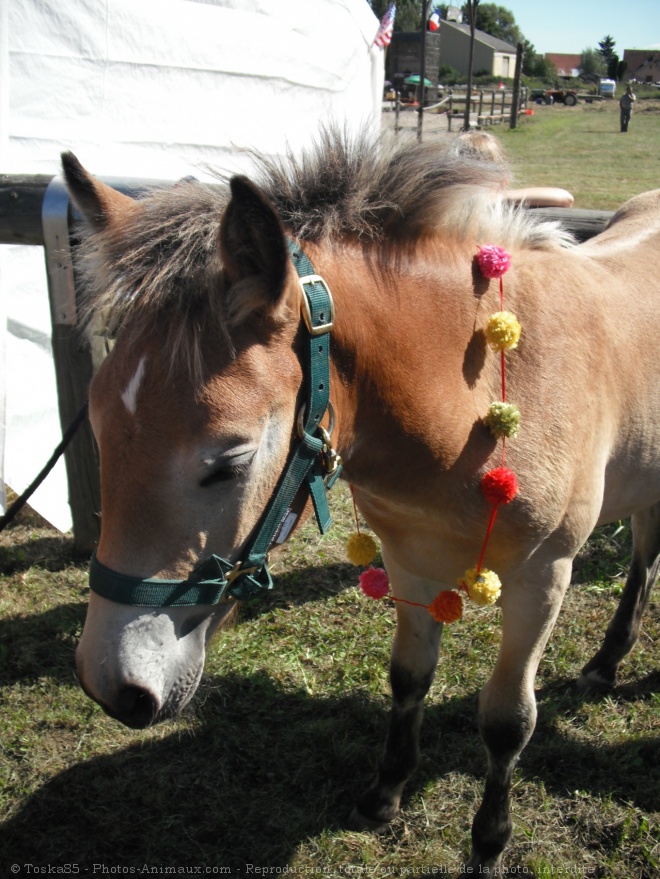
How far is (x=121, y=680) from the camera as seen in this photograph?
1.58m

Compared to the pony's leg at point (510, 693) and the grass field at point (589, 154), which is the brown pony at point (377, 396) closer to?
the pony's leg at point (510, 693)

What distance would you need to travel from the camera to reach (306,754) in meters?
2.98

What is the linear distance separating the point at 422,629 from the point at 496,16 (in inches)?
4615

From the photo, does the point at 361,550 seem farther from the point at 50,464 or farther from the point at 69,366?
the point at 69,366

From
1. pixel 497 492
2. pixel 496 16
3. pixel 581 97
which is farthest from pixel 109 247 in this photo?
pixel 496 16

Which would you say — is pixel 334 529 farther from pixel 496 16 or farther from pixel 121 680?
pixel 496 16

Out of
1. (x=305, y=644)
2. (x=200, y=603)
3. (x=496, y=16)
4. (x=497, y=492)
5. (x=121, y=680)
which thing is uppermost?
(x=496, y=16)

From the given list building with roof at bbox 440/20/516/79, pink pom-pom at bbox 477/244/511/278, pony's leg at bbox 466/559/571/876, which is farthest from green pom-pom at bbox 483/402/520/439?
building with roof at bbox 440/20/516/79

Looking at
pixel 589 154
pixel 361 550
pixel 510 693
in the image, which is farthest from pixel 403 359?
pixel 589 154

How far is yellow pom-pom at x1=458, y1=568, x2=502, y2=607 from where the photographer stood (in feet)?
6.71

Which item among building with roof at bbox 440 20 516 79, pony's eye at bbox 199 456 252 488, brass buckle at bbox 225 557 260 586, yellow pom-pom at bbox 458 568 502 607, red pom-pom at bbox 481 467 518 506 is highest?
building with roof at bbox 440 20 516 79

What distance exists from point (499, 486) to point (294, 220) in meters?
0.89

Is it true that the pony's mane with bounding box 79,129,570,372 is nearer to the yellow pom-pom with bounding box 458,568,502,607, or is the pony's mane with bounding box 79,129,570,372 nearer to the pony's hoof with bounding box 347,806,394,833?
the yellow pom-pom with bounding box 458,568,502,607

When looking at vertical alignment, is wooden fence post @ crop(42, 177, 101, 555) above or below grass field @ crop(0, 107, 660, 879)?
above
